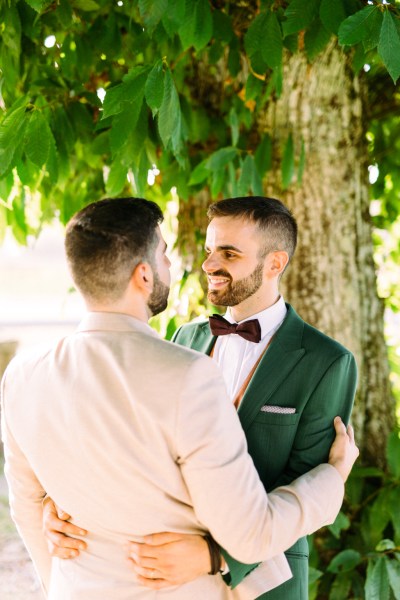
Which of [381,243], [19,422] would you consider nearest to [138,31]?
[19,422]

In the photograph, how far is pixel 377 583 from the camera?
8.14 ft

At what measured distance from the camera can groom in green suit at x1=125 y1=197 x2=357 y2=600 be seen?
1.55m

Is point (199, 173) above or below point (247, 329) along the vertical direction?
above

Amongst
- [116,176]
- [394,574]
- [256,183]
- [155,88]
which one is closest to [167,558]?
[155,88]

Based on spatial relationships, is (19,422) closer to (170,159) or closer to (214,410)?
(214,410)

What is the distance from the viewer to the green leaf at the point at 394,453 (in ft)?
8.69

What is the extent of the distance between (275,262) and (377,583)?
1.42 meters

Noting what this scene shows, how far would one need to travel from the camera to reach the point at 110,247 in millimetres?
1209

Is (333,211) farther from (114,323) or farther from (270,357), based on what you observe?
(114,323)

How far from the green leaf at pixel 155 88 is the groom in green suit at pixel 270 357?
0.35 metres

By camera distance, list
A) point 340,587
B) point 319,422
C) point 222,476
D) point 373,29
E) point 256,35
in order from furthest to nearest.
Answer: point 340,587 → point 256,35 → point 373,29 → point 319,422 → point 222,476

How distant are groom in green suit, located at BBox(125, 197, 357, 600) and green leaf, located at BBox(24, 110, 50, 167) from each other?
49 centimetres

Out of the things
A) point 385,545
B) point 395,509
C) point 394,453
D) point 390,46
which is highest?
point 390,46

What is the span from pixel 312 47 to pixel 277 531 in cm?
143
